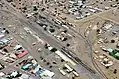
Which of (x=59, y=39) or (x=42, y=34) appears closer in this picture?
(x=59, y=39)

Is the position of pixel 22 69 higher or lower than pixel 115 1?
lower

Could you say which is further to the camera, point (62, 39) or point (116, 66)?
point (62, 39)

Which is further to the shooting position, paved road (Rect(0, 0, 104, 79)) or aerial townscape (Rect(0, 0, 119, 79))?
paved road (Rect(0, 0, 104, 79))

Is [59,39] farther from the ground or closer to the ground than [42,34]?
closer to the ground

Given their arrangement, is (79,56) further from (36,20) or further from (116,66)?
(36,20)

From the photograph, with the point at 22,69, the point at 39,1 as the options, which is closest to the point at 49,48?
the point at 22,69

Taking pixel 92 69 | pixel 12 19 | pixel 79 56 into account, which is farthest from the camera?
pixel 12 19

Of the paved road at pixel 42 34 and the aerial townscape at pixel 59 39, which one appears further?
the paved road at pixel 42 34

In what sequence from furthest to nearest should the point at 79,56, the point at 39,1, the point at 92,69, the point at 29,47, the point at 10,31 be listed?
the point at 39,1 → the point at 10,31 → the point at 29,47 → the point at 79,56 → the point at 92,69
